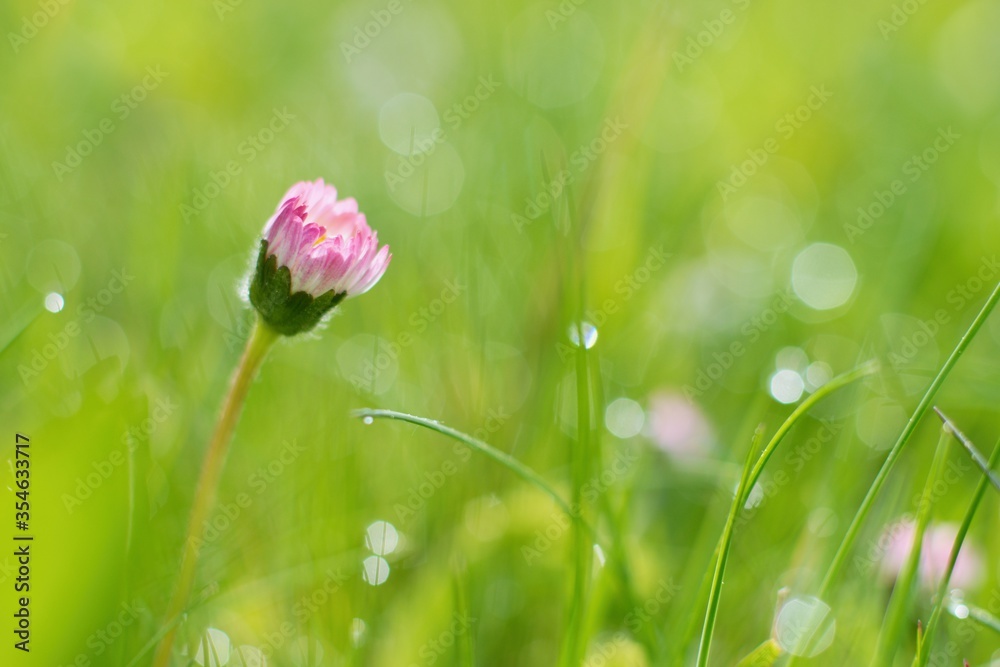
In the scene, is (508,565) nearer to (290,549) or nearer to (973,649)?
(290,549)

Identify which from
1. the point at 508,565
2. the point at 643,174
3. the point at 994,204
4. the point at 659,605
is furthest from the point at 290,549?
the point at 994,204

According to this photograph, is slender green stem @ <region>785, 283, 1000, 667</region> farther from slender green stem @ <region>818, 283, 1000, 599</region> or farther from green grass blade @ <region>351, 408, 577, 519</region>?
green grass blade @ <region>351, 408, 577, 519</region>

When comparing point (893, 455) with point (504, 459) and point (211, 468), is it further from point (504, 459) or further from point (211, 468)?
point (211, 468)

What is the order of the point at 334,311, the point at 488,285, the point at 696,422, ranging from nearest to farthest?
the point at 334,311 < the point at 696,422 < the point at 488,285

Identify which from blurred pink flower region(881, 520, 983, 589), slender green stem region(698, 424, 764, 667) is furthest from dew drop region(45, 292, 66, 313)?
blurred pink flower region(881, 520, 983, 589)

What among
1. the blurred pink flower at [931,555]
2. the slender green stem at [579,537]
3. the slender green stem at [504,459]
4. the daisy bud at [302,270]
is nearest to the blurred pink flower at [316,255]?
the daisy bud at [302,270]

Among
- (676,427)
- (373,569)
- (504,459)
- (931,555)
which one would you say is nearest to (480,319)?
(676,427)
